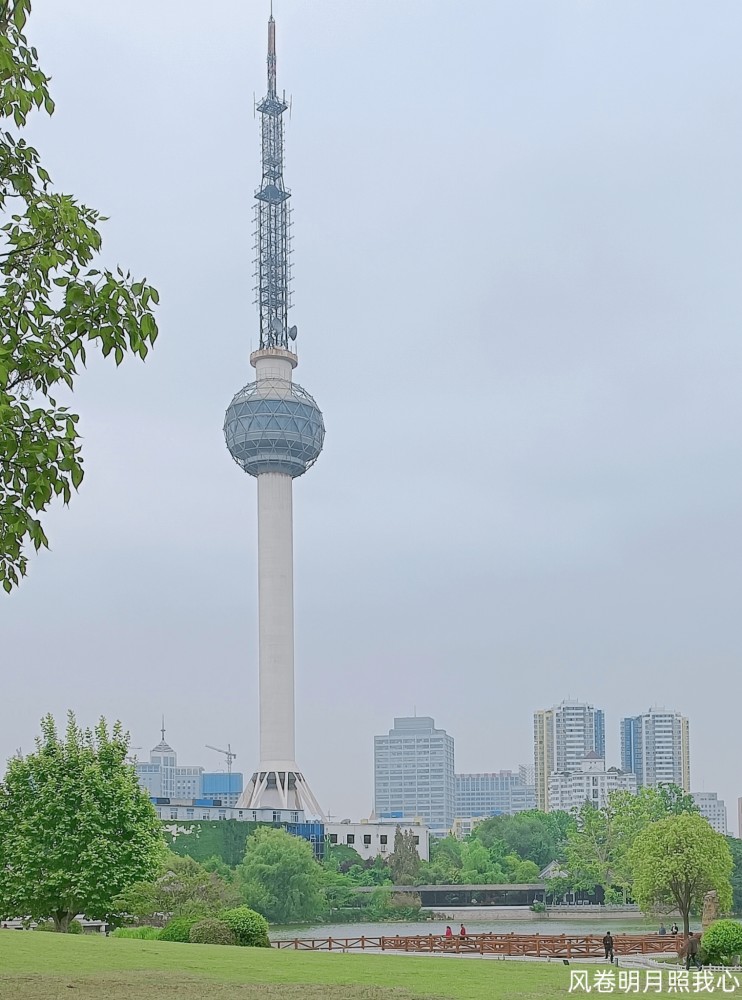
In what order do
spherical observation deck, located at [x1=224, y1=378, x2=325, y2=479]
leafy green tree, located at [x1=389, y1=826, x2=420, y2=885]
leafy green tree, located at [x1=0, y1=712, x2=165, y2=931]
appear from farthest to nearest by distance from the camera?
spherical observation deck, located at [x1=224, y1=378, x2=325, y2=479] < leafy green tree, located at [x1=389, y1=826, x2=420, y2=885] < leafy green tree, located at [x1=0, y1=712, x2=165, y2=931]

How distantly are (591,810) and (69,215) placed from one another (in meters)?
93.7

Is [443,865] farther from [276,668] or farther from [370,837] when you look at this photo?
[276,668]

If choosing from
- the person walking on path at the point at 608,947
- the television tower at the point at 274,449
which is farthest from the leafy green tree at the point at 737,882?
the person walking on path at the point at 608,947

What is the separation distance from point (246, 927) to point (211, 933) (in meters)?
1.12

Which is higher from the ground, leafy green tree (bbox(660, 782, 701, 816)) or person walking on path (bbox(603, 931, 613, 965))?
person walking on path (bbox(603, 931, 613, 965))

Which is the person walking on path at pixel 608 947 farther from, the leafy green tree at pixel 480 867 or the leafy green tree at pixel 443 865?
the leafy green tree at pixel 480 867

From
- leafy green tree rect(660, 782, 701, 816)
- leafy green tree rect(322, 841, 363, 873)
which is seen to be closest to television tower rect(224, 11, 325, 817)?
leafy green tree rect(322, 841, 363, 873)

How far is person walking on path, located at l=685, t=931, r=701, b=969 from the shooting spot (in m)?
30.2

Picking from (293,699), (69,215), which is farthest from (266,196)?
(69,215)

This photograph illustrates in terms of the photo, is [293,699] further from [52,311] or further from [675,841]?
[52,311]

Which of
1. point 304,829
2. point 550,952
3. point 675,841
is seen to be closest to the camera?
point 550,952

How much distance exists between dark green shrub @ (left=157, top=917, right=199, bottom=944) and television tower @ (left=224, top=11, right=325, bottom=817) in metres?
91.9

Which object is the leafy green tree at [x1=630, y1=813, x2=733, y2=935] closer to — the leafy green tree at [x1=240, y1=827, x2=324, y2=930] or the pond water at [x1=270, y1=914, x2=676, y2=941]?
the pond water at [x1=270, y1=914, x2=676, y2=941]

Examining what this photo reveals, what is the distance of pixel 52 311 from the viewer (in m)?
10.5
